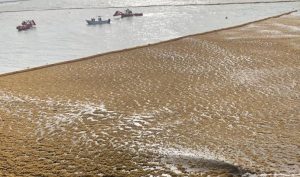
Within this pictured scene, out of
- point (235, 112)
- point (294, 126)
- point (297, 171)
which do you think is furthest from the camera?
point (235, 112)

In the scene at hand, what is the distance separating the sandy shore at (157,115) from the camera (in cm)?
1598

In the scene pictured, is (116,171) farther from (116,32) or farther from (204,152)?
(116,32)

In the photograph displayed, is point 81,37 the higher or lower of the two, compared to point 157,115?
higher

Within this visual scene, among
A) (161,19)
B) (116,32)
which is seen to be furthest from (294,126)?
(161,19)

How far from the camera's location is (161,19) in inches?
2943

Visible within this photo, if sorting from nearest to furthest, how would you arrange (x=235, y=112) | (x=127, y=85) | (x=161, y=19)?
(x=235, y=112), (x=127, y=85), (x=161, y=19)

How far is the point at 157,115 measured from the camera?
2166cm

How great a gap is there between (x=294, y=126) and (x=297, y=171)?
192 inches

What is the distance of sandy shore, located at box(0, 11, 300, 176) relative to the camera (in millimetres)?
15984

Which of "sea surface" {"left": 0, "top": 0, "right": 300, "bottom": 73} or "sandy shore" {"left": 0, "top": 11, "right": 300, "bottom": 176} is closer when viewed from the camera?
"sandy shore" {"left": 0, "top": 11, "right": 300, "bottom": 176}

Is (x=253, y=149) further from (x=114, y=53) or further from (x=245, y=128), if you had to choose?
(x=114, y=53)

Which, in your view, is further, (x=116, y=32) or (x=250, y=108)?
(x=116, y=32)

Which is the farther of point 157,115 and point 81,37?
point 81,37

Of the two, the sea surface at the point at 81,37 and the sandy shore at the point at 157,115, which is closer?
the sandy shore at the point at 157,115
